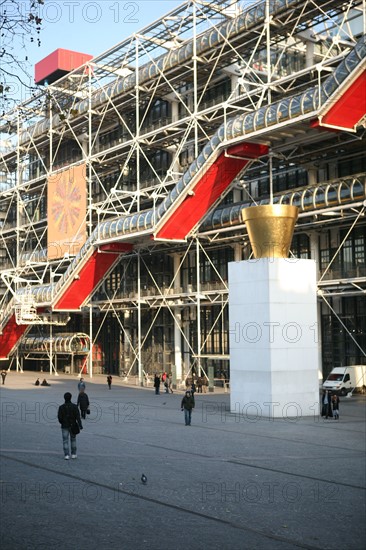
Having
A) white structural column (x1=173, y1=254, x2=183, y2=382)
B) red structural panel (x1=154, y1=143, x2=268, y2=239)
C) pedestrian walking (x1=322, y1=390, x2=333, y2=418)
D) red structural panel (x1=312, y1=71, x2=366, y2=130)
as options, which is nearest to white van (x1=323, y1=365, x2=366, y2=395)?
pedestrian walking (x1=322, y1=390, x2=333, y2=418)

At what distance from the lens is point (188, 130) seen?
36.6 m

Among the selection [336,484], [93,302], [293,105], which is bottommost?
[336,484]

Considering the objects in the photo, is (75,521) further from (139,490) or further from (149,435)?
(149,435)

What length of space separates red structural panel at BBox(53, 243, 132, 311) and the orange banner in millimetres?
4222

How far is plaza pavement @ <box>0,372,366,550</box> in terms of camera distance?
8.39m

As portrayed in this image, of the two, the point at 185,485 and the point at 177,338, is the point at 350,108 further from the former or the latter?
the point at 185,485

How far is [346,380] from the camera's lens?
1196 inches

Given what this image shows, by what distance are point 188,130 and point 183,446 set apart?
23.0 meters

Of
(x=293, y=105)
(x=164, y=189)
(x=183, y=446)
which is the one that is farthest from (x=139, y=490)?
(x=164, y=189)

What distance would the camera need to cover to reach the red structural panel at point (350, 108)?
26641 mm

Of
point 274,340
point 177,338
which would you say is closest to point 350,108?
point 274,340

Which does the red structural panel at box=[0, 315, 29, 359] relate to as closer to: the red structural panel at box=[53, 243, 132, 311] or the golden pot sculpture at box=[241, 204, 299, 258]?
the red structural panel at box=[53, 243, 132, 311]

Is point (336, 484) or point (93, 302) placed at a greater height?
point (93, 302)

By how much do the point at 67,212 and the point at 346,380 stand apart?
72.5ft
